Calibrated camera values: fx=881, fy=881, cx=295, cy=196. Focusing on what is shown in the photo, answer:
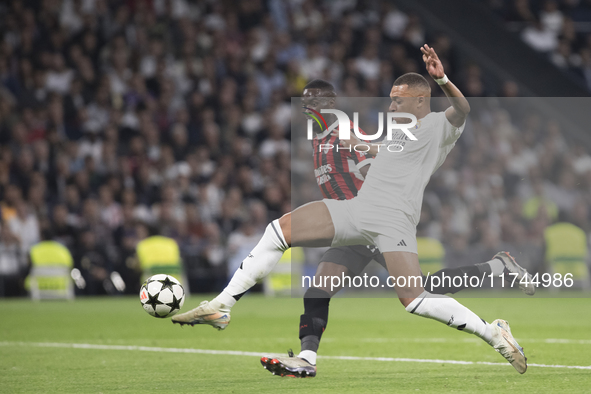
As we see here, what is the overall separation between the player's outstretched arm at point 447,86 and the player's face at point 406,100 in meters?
0.27

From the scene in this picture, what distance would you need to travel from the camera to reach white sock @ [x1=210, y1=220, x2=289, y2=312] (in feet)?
18.7

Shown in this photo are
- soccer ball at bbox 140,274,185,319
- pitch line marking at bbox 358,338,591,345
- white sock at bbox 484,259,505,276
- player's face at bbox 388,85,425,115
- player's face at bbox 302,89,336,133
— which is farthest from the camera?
pitch line marking at bbox 358,338,591,345

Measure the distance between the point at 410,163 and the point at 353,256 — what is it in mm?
811

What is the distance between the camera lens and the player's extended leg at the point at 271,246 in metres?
5.54

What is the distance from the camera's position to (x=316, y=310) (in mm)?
6031

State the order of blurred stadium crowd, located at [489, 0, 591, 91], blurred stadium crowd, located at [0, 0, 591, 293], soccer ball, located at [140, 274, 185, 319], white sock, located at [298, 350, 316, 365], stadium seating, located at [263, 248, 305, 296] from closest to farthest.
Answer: white sock, located at [298, 350, 316, 365] < soccer ball, located at [140, 274, 185, 319] < blurred stadium crowd, located at [0, 0, 591, 293] < stadium seating, located at [263, 248, 305, 296] < blurred stadium crowd, located at [489, 0, 591, 91]

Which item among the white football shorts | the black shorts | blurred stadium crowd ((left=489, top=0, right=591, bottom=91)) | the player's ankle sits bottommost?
the player's ankle

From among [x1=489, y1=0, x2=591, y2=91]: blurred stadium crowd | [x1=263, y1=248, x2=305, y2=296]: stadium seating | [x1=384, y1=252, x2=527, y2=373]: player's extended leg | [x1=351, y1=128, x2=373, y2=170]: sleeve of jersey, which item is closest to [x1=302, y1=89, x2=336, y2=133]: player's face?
[x1=351, y1=128, x2=373, y2=170]: sleeve of jersey

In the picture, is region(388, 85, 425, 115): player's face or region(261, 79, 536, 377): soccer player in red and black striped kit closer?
region(388, 85, 425, 115): player's face

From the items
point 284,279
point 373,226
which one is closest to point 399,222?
point 373,226

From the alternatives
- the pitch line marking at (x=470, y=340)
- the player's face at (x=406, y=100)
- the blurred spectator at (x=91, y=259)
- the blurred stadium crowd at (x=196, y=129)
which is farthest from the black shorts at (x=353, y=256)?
the blurred spectator at (x=91, y=259)

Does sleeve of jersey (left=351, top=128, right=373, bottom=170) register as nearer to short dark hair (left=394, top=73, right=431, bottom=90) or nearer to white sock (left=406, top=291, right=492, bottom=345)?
short dark hair (left=394, top=73, right=431, bottom=90)

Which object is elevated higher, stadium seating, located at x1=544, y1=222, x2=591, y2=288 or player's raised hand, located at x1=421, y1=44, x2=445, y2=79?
player's raised hand, located at x1=421, y1=44, x2=445, y2=79

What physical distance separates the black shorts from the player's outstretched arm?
3.73ft
